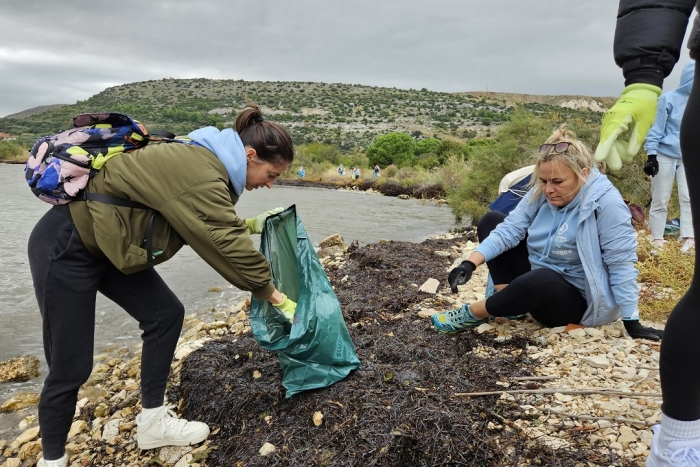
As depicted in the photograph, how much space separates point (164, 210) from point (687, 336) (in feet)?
5.25

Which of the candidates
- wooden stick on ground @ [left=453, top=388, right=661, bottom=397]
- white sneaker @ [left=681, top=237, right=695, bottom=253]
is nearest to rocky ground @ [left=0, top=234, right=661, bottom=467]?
wooden stick on ground @ [left=453, top=388, right=661, bottom=397]

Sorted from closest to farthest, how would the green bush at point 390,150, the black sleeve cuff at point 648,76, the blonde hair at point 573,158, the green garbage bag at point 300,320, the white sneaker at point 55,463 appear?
the black sleeve cuff at point 648,76 < the white sneaker at point 55,463 < the green garbage bag at point 300,320 < the blonde hair at point 573,158 < the green bush at point 390,150

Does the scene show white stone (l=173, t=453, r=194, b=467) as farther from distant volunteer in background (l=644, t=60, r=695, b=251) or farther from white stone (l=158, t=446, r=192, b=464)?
distant volunteer in background (l=644, t=60, r=695, b=251)

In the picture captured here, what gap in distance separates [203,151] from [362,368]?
1302mm

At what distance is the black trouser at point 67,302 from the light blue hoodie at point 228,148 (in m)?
0.56

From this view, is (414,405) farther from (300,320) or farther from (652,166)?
(652,166)

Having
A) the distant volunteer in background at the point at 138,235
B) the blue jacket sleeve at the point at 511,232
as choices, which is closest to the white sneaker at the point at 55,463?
the distant volunteer in background at the point at 138,235

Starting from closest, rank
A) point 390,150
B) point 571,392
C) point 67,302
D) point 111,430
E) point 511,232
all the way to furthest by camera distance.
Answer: point 67,302, point 571,392, point 111,430, point 511,232, point 390,150

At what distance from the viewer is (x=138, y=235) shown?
1722 millimetres

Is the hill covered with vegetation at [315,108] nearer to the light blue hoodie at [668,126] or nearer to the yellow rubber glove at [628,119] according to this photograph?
the light blue hoodie at [668,126]

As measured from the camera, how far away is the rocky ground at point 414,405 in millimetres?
1768

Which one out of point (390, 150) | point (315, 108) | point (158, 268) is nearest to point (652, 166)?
point (158, 268)

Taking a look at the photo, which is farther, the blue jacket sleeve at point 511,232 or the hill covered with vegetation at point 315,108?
the hill covered with vegetation at point 315,108

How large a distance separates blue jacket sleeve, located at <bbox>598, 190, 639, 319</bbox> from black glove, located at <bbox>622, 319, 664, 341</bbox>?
0.03 meters
